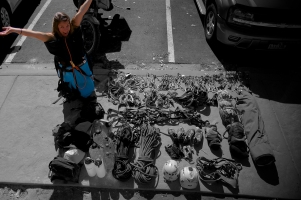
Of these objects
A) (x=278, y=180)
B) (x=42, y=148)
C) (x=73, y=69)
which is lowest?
(x=278, y=180)

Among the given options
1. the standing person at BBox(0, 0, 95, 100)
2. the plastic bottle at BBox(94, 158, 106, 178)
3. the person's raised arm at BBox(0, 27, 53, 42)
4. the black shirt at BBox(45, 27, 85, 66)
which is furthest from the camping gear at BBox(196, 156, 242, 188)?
the person's raised arm at BBox(0, 27, 53, 42)

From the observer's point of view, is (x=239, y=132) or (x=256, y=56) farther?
(x=256, y=56)

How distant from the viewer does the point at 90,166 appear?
4289 millimetres

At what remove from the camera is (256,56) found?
6891 millimetres

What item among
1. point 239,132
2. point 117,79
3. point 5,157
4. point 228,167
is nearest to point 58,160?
point 5,157

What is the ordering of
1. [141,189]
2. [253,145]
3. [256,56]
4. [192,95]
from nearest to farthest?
[141,189], [253,145], [192,95], [256,56]

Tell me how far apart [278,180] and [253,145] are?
2.26 ft

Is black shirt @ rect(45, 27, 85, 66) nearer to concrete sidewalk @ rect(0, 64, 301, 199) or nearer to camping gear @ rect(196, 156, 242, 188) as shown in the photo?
concrete sidewalk @ rect(0, 64, 301, 199)

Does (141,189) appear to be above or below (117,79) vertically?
below

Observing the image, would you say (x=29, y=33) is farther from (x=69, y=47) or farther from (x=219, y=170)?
(x=219, y=170)

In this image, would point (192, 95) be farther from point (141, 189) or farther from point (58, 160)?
point (58, 160)

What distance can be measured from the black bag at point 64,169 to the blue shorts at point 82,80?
1.66 m

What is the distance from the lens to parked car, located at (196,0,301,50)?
18.2 feet

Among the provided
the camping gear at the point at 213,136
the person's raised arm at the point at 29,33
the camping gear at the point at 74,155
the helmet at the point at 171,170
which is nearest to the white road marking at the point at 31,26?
the person's raised arm at the point at 29,33
